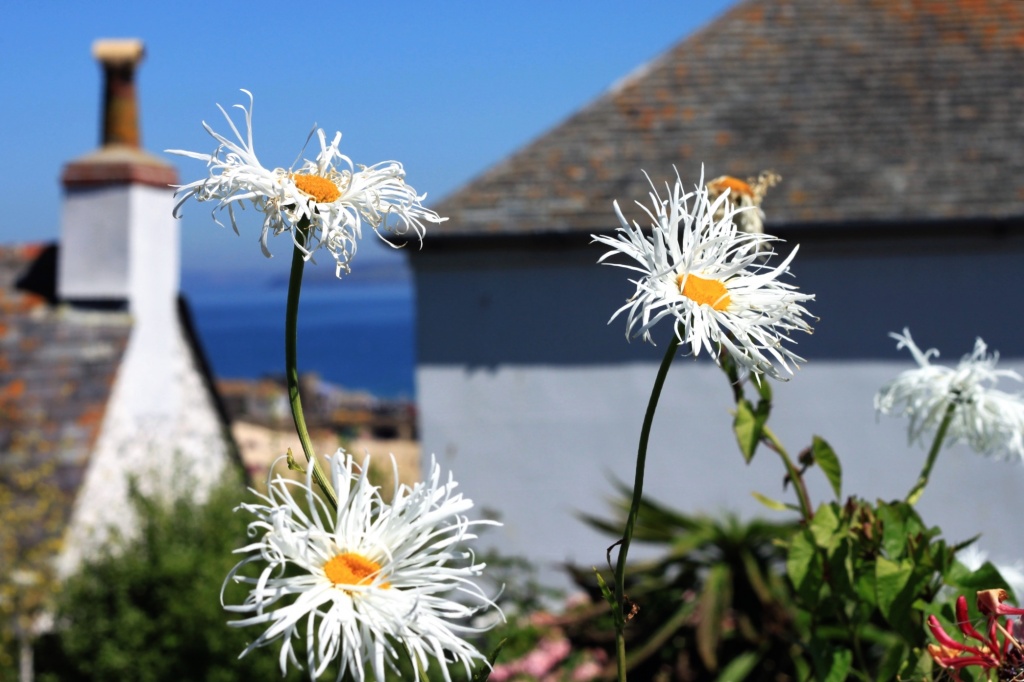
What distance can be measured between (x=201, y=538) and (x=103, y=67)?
15.2ft

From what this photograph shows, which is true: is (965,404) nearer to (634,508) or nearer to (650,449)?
(634,508)

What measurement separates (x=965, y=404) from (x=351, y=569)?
824 mm

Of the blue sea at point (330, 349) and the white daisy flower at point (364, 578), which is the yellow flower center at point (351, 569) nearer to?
the white daisy flower at point (364, 578)

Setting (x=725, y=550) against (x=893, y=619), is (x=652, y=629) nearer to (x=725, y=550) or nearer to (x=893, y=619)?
(x=725, y=550)

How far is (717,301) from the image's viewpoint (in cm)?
90

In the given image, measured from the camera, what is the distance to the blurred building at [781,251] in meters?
8.32

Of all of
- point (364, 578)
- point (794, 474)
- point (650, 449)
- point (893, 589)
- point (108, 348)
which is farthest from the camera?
point (650, 449)

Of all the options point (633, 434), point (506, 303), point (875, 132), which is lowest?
point (633, 434)

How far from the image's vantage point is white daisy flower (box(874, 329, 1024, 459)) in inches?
51.6

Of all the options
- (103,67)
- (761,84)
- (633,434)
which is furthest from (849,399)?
(103,67)

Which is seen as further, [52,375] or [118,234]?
[118,234]

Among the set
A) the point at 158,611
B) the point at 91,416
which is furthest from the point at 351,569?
the point at 91,416

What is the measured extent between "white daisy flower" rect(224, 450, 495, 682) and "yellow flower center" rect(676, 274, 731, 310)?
0.25 metres

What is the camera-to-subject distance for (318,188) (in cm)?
93
